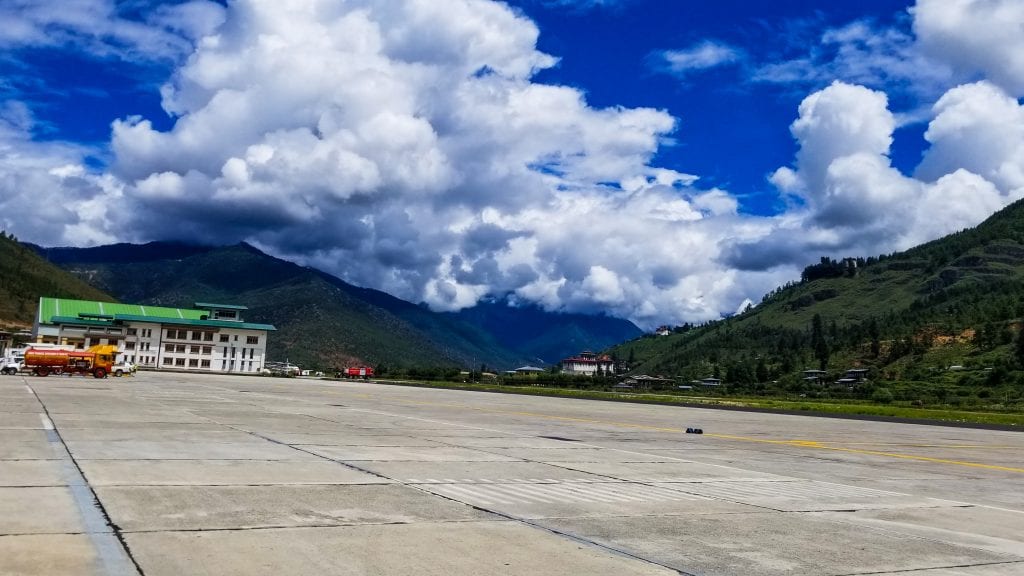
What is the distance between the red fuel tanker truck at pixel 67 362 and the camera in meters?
63.0

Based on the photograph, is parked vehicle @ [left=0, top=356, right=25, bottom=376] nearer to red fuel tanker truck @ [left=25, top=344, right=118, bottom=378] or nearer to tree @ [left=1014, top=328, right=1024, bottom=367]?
red fuel tanker truck @ [left=25, top=344, right=118, bottom=378]

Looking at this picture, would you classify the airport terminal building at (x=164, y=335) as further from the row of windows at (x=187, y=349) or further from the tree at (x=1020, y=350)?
the tree at (x=1020, y=350)

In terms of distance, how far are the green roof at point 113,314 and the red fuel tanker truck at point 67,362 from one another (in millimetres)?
77192

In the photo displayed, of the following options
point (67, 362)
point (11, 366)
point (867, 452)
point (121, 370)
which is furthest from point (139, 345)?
point (867, 452)

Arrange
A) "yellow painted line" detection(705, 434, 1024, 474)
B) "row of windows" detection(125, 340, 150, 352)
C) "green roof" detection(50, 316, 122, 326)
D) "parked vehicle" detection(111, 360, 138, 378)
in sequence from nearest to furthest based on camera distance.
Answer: "yellow painted line" detection(705, 434, 1024, 474), "parked vehicle" detection(111, 360, 138, 378), "green roof" detection(50, 316, 122, 326), "row of windows" detection(125, 340, 150, 352)

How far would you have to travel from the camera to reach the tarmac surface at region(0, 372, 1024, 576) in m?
7.47

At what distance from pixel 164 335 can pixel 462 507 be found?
146226 mm

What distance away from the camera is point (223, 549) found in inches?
292

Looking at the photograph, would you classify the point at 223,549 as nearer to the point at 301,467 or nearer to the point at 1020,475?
the point at 301,467

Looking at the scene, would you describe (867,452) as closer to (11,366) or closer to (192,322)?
(11,366)

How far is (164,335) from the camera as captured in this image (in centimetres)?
14200

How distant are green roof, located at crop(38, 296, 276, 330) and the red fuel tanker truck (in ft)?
253

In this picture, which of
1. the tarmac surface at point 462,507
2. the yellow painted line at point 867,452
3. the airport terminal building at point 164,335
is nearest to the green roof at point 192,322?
the airport terminal building at point 164,335

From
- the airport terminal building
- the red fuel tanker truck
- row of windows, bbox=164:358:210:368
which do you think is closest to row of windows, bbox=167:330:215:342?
the airport terminal building
